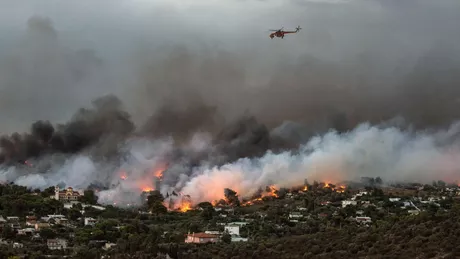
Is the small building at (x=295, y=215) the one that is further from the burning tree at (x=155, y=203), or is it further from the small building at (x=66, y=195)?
the small building at (x=66, y=195)

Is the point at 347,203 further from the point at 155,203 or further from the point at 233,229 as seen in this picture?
the point at 233,229

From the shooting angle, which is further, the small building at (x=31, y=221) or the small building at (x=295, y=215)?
the small building at (x=295, y=215)

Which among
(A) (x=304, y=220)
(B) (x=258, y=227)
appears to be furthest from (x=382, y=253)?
(A) (x=304, y=220)

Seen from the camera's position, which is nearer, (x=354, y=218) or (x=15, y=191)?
(x=354, y=218)

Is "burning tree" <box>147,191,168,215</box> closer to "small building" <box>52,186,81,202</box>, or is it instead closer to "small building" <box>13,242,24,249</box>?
"small building" <box>52,186,81,202</box>

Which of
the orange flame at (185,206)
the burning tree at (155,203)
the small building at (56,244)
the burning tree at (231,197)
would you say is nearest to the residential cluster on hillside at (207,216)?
the small building at (56,244)

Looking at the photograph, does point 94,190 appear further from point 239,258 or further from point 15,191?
point 239,258

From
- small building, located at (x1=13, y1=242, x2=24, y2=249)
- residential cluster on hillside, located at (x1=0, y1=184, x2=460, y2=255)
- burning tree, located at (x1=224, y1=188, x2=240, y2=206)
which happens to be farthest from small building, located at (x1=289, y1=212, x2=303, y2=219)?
small building, located at (x1=13, y1=242, x2=24, y2=249)
